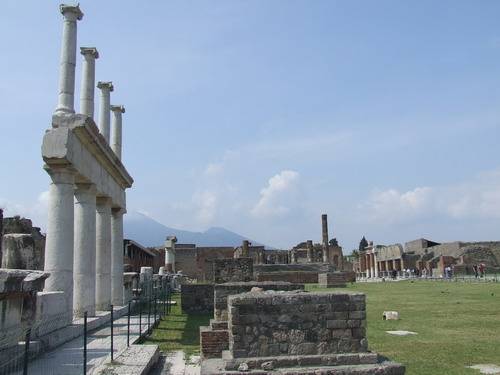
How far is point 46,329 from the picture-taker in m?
→ 10.5

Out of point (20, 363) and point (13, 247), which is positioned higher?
point (13, 247)

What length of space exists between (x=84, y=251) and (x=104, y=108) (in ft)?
21.6

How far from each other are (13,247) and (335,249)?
6738cm

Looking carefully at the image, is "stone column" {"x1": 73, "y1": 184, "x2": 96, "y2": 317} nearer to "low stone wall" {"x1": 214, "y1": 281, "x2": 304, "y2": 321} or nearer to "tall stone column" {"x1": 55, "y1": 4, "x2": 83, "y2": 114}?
"tall stone column" {"x1": 55, "y1": 4, "x2": 83, "y2": 114}

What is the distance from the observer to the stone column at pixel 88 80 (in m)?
16.4

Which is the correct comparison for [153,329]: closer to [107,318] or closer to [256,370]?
[107,318]

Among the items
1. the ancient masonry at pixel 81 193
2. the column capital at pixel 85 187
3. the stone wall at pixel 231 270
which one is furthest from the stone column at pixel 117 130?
the stone wall at pixel 231 270

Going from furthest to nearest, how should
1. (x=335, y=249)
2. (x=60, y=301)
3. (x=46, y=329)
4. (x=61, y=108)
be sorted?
(x=335, y=249) < (x=61, y=108) < (x=60, y=301) < (x=46, y=329)

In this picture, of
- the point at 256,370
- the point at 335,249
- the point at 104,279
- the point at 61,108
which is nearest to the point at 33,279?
the point at 256,370

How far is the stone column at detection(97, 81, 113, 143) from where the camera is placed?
19.5 meters

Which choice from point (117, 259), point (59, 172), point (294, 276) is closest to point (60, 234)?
point (59, 172)

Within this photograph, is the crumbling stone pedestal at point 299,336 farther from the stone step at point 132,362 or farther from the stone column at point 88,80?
the stone column at point 88,80

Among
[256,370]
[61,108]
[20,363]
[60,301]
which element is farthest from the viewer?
[61,108]

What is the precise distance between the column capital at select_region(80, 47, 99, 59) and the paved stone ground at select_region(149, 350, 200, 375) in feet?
34.2
